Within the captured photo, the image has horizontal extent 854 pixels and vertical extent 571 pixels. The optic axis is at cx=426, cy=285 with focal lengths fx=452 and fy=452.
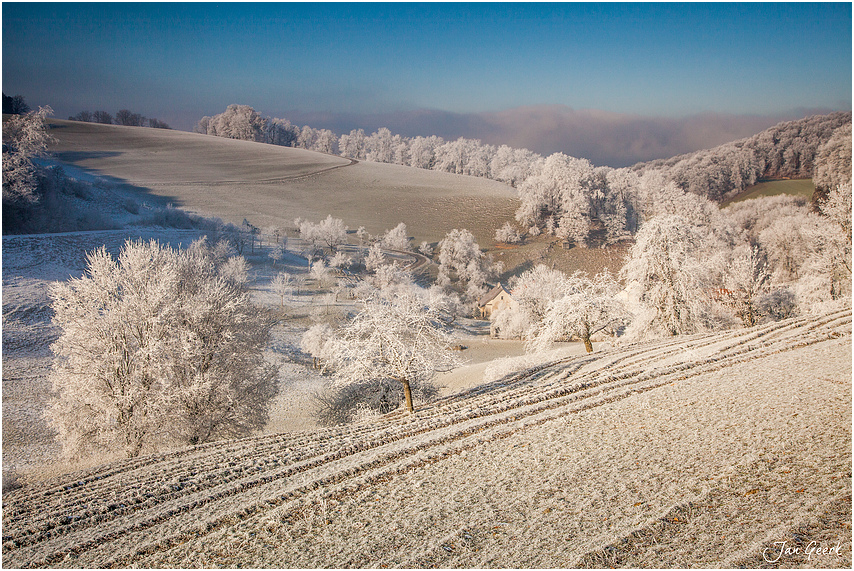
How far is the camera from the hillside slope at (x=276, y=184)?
299 ft

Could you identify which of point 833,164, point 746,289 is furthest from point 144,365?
point 833,164

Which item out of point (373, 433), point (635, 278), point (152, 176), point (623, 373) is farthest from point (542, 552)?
point (152, 176)

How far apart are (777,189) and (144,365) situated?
102m

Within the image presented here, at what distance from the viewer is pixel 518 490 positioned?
8641mm

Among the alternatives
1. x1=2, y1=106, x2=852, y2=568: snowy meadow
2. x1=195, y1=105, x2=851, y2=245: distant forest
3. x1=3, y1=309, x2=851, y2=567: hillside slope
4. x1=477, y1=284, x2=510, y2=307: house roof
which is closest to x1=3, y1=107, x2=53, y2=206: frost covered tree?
x1=2, y1=106, x2=852, y2=568: snowy meadow

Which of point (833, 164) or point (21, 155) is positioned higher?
point (833, 164)

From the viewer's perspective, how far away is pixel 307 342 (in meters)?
44.2

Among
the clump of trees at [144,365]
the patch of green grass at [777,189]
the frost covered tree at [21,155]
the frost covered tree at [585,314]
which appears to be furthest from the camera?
the patch of green grass at [777,189]

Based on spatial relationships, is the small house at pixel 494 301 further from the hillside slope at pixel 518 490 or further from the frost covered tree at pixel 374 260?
the hillside slope at pixel 518 490

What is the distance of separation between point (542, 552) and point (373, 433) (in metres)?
8.29

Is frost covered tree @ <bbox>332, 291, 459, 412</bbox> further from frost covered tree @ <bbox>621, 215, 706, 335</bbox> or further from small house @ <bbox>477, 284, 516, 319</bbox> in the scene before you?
small house @ <bbox>477, 284, 516, 319</bbox>

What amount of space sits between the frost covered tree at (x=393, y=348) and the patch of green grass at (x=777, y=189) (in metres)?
85.3

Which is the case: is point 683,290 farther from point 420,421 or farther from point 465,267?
point 465,267

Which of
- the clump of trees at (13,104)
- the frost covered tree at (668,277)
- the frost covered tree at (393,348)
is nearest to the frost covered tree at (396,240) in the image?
the frost covered tree at (668,277)
